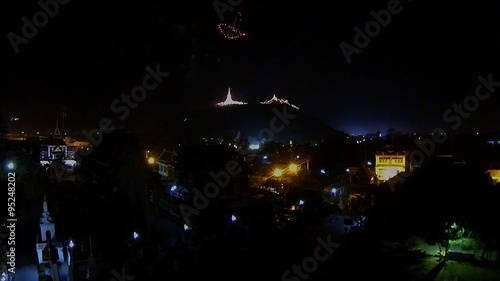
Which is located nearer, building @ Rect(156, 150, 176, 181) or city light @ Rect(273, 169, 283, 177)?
building @ Rect(156, 150, 176, 181)

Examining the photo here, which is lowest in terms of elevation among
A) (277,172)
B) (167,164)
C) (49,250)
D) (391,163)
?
(49,250)

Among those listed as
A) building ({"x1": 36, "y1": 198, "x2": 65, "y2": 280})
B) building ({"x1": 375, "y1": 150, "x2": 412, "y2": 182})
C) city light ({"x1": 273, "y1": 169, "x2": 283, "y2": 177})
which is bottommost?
building ({"x1": 36, "y1": 198, "x2": 65, "y2": 280})

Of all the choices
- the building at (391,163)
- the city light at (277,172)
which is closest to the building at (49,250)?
the city light at (277,172)

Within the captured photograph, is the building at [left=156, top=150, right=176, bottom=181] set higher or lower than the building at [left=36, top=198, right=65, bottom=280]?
higher

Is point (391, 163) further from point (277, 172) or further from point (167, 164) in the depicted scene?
point (167, 164)

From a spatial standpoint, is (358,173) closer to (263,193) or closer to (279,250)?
(263,193)

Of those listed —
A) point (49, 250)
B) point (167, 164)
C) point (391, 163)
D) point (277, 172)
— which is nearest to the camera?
point (49, 250)

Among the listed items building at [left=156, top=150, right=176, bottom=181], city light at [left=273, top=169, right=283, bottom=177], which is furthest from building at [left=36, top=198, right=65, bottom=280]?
city light at [left=273, top=169, right=283, bottom=177]

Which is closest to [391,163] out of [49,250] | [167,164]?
[167,164]

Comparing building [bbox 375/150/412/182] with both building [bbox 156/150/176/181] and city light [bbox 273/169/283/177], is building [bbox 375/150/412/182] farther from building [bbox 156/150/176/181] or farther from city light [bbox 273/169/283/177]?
building [bbox 156/150/176/181]
